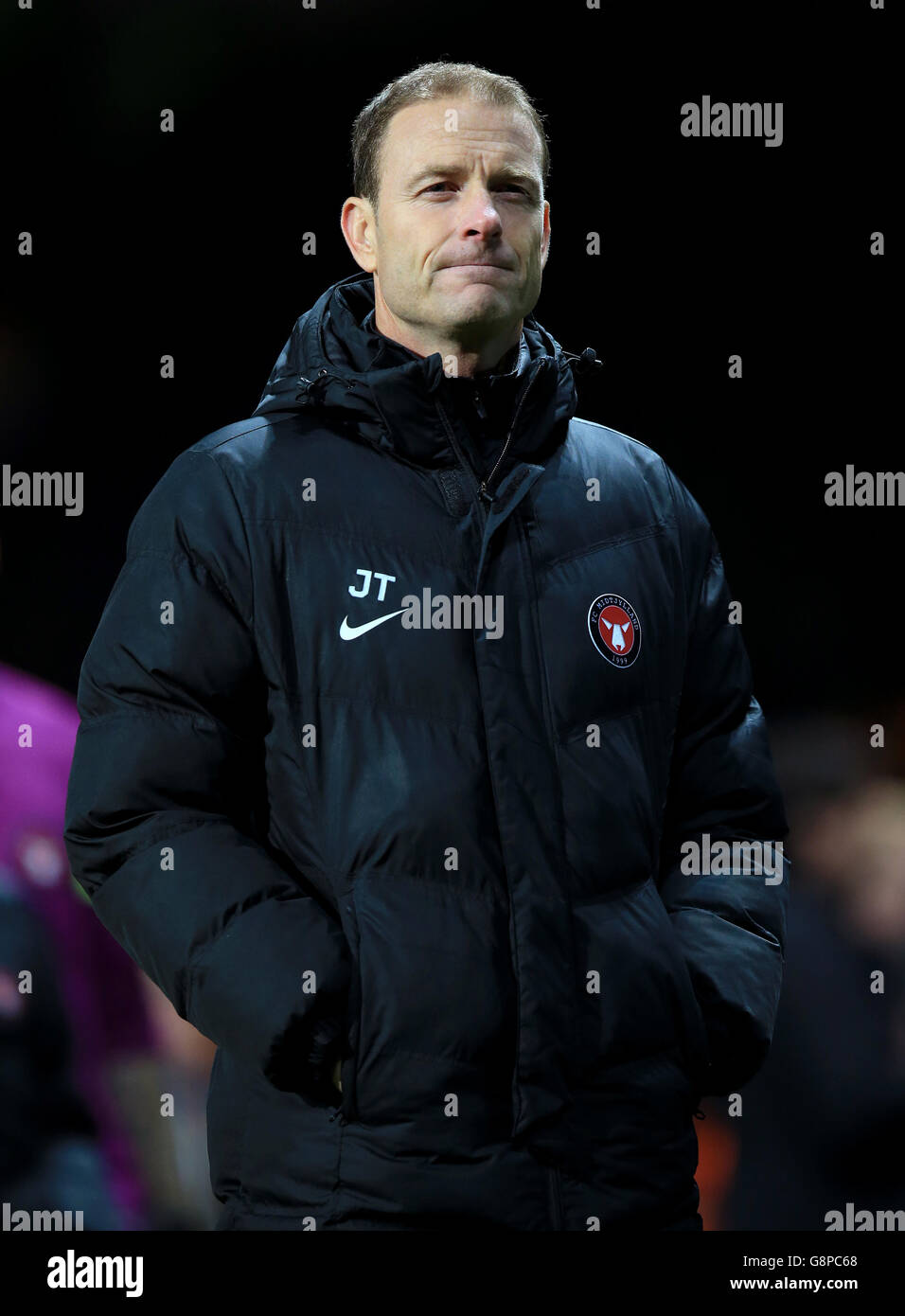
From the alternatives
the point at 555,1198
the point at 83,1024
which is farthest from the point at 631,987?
the point at 83,1024

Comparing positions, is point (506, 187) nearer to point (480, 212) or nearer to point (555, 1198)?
point (480, 212)

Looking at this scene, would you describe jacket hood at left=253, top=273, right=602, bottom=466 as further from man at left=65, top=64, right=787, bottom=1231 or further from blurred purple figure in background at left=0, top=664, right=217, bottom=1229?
blurred purple figure in background at left=0, top=664, right=217, bottom=1229

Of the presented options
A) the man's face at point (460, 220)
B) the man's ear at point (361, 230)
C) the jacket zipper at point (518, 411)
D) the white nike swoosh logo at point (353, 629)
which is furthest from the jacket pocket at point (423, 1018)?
the man's ear at point (361, 230)

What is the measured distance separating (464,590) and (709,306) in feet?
4.18

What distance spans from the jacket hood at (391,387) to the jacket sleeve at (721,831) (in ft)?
0.73

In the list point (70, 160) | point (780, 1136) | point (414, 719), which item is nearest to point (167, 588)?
point (414, 719)

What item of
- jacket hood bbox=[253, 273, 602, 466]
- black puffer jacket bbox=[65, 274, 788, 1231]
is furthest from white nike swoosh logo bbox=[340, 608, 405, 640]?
jacket hood bbox=[253, 273, 602, 466]

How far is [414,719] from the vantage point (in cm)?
154

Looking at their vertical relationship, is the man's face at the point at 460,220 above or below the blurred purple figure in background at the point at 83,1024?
above

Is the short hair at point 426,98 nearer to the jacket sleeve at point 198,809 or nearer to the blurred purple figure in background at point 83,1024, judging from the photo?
the jacket sleeve at point 198,809

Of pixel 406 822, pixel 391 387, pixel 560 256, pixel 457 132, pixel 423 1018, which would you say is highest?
pixel 560 256

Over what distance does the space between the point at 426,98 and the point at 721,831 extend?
2.85 feet

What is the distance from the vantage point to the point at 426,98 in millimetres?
1740

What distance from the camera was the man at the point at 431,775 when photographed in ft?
4.83
